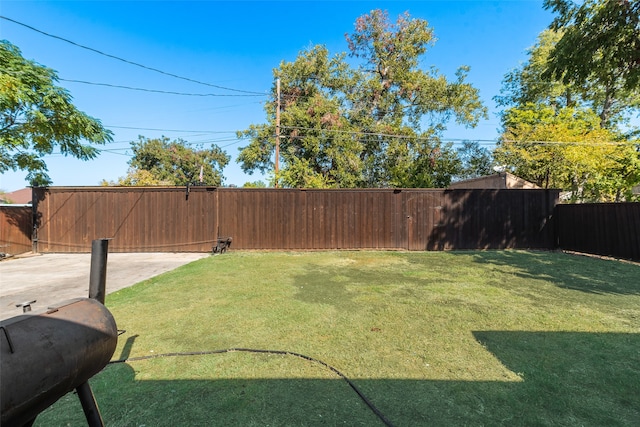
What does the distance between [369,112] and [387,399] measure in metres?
17.0

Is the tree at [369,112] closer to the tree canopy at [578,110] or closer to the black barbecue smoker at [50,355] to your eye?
the tree canopy at [578,110]

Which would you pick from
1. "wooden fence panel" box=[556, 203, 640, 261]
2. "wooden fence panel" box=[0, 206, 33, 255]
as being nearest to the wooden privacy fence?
"wooden fence panel" box=[0, 206, 33, 255]

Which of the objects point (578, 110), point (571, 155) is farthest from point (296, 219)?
point (578, 110)

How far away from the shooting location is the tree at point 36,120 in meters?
7.06

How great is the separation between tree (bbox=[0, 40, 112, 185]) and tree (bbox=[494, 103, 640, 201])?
17176mm

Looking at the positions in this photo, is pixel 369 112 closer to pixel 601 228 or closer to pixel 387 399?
pixel 601 228

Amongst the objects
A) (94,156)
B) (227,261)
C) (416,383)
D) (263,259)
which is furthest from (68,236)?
(416,383)

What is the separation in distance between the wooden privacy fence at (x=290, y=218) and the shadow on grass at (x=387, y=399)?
23.2 feet

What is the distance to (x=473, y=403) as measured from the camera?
1.93 metres

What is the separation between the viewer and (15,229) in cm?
889

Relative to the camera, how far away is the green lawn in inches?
72.8

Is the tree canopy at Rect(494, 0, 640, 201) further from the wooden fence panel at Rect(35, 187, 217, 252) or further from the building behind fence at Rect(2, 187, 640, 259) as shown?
the wooden fence panel at Rect(35, 187, 217, 252)

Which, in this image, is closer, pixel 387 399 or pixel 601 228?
pixel 387 399

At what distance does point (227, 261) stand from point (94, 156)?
6.64m
